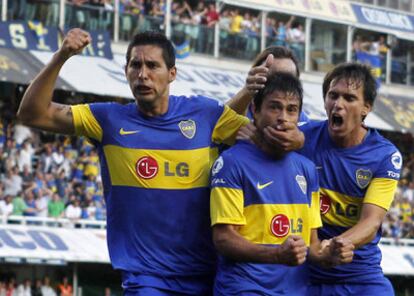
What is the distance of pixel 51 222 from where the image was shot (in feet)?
83.8

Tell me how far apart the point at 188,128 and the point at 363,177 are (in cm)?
125

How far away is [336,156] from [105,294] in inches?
775

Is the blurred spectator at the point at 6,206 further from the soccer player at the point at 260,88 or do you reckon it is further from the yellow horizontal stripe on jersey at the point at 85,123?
the yellow horizontal stripe on jersey at the point at 85,123

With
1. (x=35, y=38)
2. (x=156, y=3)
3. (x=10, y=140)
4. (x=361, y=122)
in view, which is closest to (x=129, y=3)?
(x=156, y=3)

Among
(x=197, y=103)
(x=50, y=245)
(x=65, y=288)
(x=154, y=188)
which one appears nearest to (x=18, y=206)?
(x=50, y=245)

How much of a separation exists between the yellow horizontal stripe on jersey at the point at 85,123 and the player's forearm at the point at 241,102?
890 millimetres

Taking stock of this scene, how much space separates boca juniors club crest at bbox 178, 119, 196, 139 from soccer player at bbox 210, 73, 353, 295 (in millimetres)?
446

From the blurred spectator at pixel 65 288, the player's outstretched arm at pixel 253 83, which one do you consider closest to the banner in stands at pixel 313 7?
the blurred spectator at pixel 65 288

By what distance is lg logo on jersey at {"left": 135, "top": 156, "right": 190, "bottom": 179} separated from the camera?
819 cm

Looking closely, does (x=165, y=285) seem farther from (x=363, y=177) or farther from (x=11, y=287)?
(x=11, y=287)

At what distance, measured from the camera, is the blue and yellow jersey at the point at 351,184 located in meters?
8.62

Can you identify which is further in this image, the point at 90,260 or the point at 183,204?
the point at 90,260

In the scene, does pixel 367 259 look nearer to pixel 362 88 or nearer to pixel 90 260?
pixel 362 88

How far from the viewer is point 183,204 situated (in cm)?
822
